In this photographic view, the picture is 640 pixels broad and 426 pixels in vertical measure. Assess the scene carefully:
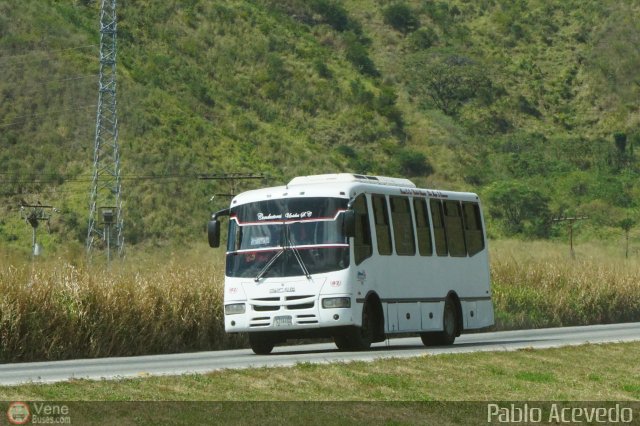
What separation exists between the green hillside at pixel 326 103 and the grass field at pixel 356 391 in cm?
5192

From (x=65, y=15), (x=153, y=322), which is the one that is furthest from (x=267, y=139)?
(x=153, y=322)

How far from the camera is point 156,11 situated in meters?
114

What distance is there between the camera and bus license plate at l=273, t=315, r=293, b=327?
2489 cm

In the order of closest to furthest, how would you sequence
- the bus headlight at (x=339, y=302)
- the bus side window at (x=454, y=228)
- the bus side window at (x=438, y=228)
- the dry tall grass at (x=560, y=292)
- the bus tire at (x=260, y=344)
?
1. the bus headlight at (x=339, y=302)
2. the bus tire at (x=260, y=344)
3. the bus side window at (x=438, y=228)
4. the bus side window at (x=454, y=228)
5. the dry tall grass at (x=560, y=292)

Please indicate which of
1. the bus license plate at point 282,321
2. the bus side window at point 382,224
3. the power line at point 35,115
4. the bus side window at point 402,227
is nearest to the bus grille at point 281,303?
the bus license plate at point 282,321

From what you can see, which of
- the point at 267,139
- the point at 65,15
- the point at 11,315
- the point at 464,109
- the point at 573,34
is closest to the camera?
the point at 11,315

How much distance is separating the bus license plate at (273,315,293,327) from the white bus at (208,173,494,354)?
17 mm

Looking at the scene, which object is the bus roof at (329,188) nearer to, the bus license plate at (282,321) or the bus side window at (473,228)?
the bus license plate at (282,321)

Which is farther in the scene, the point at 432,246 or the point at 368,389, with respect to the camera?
the point at 432,246

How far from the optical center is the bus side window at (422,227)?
2791 centimetres

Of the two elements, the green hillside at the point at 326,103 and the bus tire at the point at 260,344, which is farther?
the green hillside at the point at 326,103

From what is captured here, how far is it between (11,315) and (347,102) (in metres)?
87.9

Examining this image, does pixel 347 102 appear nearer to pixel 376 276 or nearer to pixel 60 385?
pixel 376 276

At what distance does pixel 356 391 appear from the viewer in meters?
16.0
